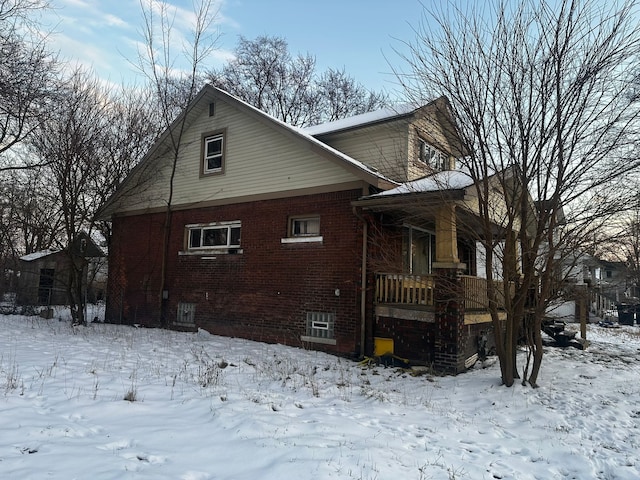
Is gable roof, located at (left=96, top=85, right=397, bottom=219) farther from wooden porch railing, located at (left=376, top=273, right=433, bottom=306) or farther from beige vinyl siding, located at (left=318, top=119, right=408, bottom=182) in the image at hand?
wooden porch railing, located at (left=376, top=273, right=433, bottom=306)

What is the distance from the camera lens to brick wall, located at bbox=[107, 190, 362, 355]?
10164 mm

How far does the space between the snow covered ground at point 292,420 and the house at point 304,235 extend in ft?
4.56

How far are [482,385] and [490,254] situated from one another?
7.53 feet

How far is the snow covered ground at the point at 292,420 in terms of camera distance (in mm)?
Answer: 3754

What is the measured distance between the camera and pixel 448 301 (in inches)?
327

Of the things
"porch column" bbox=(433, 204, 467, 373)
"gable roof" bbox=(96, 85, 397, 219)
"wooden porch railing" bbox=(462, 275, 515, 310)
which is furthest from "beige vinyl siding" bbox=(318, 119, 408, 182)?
"wooden porch railing" bbox=(462, 275, 515, 310)

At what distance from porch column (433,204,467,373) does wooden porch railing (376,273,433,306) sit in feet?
1.23

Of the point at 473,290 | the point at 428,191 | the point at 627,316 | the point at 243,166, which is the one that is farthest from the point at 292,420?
the point at 627,316

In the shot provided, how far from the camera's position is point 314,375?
26.2 feet

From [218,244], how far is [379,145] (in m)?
5.63

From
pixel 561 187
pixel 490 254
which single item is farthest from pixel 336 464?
pixel 561 187

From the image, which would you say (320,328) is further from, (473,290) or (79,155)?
(79,155)

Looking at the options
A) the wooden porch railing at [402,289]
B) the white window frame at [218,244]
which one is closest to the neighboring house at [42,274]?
the white window frame at [218,244]

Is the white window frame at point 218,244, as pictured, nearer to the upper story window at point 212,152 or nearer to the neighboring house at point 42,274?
the upper story window at point 212,152
